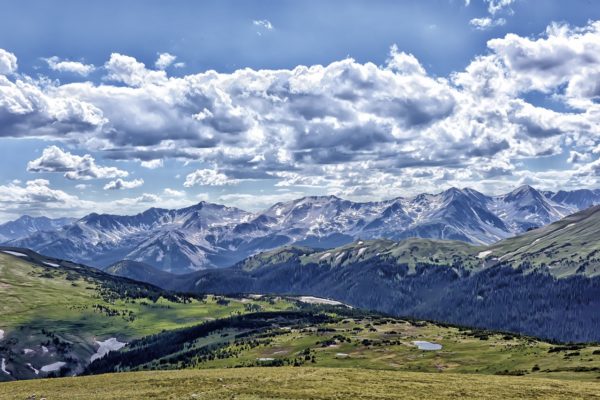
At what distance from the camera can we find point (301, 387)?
66.6 m

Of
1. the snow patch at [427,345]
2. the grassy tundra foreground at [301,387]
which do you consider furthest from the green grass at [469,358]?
the grassy tundra foreground at [301,387]

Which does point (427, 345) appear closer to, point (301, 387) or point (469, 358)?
point (469, 358)

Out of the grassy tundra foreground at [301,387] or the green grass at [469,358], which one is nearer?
the grassy tundra foreground at [301,387]

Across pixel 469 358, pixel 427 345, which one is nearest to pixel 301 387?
pixel 469 358

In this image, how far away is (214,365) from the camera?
19325 centimetres

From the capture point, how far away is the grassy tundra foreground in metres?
61.5

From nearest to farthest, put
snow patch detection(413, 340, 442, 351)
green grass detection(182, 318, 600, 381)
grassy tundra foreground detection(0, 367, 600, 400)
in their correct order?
grassy tundra foreground detection(0, 367, 600, 400) → green grass detection(182, 318, 600, 381) → snow patch detection(413, 340, 442, 351)

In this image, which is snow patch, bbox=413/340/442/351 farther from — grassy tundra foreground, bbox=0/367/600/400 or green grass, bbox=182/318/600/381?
grassy tundra foreground, bbox=0/367/600/400

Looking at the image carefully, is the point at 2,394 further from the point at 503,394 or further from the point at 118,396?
the point at 503,394

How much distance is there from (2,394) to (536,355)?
365 ft

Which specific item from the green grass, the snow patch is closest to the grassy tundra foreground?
the green grass

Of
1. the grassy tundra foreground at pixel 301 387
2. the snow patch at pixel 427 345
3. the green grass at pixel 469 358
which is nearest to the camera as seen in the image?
the grassy tundra foreground at pixel 301 387

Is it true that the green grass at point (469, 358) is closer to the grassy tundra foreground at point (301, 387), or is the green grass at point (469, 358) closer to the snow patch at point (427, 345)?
the snow patch at point (427, 345)

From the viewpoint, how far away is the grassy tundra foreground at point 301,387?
61.5 m
